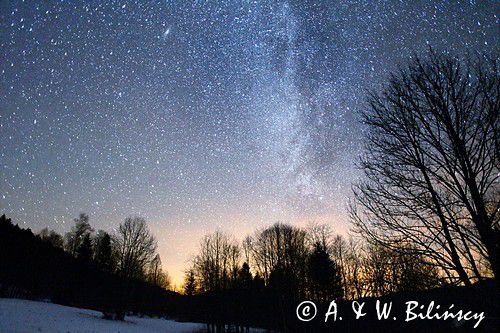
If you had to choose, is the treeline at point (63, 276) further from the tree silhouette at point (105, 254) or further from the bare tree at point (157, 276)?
the bare tree at point (157, 276)

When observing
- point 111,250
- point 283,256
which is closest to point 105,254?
Result: point 111,250

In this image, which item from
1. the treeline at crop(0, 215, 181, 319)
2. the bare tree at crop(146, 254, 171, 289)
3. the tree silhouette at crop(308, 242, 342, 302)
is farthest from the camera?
the bare tree at crop(146, 254, 171, 289)

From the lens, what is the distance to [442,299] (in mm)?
4602

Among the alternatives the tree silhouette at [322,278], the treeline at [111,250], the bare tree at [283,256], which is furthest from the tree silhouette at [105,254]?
A: the tree silhouette at [322,278]

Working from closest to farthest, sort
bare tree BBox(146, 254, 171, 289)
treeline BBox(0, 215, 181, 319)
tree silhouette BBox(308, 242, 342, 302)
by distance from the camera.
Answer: treeline BBox(0, 215, 181, 319) < tree silhouette BBox(308, 242, 342, 302) < bare tree BBox(146, 254, 171, 289)

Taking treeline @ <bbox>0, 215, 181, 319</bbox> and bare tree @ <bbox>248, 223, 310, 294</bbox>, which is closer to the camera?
treeline @ <bbox>0, 215, 181, 319</bbox>

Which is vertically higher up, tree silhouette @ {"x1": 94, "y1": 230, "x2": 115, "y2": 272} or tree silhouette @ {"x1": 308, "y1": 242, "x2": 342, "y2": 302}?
tree silhouette @ {"x1": 94, "y1": 230, "x2": 115, "y2": 272}

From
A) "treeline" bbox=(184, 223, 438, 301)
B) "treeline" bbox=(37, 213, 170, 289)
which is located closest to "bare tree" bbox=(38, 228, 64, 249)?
"treeline" bbox=(37, 213, 170, 289)

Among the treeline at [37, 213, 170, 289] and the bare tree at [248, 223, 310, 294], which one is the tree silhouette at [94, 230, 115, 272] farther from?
the bare tree at [248, 223, 310, 294]

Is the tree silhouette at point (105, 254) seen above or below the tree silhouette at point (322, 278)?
above

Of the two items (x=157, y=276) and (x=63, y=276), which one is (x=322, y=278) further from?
(x=157, y=276)

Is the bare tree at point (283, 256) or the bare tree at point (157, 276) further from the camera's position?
the bare tree at point (157, 276)

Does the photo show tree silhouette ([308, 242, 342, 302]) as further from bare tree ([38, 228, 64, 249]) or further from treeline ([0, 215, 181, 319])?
bare tree ([38, 228, 64, 249])

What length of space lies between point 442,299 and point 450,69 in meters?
4.26
